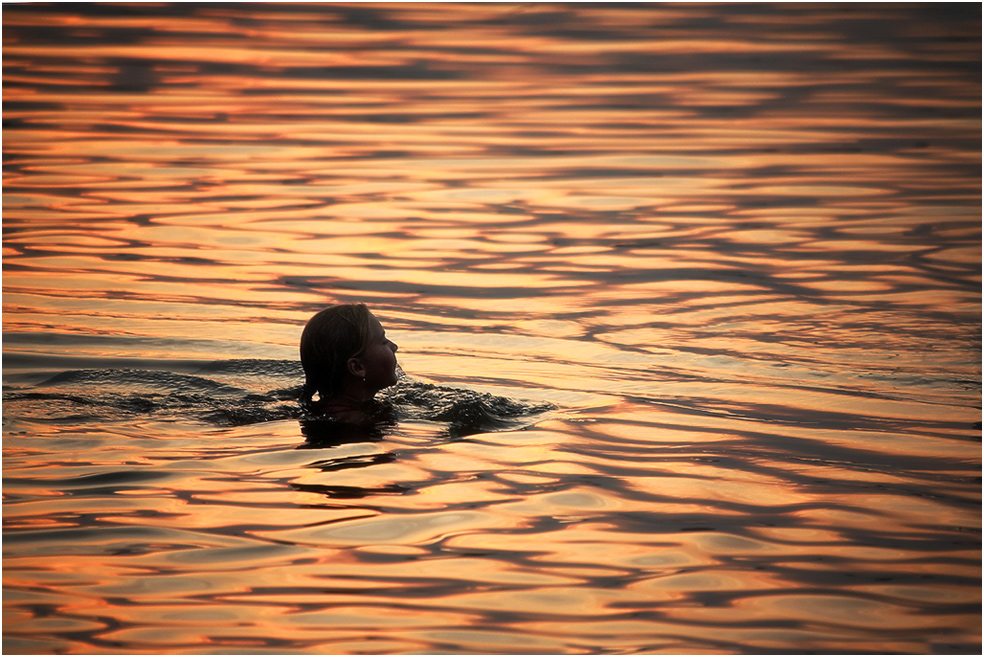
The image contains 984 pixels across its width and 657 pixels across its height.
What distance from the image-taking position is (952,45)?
26.0 meters

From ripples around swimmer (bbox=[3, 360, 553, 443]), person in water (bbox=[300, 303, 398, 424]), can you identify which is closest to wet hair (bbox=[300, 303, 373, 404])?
person in water (bbox=[300, 303, 398, 424])

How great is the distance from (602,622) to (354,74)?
1895 centimetres

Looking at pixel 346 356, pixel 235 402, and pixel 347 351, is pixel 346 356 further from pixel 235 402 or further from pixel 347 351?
pixel 235 402

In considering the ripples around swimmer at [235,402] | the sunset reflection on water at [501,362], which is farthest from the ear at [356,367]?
the sunset reflection on water at [501,362]

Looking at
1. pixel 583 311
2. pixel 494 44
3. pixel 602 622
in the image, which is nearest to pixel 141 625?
pixel 602 622

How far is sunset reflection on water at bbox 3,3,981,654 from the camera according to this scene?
569cm

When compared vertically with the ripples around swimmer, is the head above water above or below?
above

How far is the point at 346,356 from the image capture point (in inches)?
323

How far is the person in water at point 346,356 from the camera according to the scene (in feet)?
26.8

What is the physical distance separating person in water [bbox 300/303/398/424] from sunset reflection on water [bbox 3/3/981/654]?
302mm

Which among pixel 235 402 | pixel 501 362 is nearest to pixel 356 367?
pixel 235 402

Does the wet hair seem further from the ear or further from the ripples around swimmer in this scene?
the ripples around swimmer

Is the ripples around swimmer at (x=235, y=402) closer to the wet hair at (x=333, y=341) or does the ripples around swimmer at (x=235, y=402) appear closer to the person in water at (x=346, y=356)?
the person in water at (x=346, y=356)

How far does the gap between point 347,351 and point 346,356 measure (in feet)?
0.12
